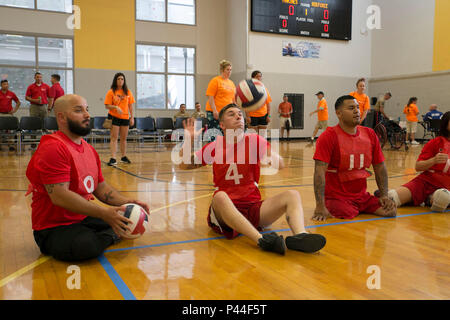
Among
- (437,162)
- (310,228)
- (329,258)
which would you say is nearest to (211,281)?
(329,258)

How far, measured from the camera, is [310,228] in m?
3.22

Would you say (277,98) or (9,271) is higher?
(277,98)

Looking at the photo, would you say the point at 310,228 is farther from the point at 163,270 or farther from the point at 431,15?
the point at 431,15

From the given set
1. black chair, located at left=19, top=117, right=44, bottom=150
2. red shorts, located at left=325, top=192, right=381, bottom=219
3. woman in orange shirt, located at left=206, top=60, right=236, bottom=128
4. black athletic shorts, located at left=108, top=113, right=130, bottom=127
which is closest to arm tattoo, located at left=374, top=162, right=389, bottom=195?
red shorts, located at left=325, top=192, right=381, bottom=219

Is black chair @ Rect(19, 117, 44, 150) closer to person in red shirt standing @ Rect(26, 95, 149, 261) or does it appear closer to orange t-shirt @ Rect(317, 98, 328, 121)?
person in red shirt standing @ Rect(26, 95, 149, 261)

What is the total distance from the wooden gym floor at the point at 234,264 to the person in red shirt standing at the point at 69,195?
108mm

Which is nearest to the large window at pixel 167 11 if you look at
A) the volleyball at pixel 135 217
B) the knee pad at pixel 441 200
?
the knee pad at pixel 441 200

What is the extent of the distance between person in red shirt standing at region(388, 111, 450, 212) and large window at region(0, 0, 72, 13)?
1318cm

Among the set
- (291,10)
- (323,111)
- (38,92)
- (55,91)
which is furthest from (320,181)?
(291,10)

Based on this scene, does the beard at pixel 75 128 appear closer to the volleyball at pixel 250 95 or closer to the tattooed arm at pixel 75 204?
the tattooed arm at pixel 75 204

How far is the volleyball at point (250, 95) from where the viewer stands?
4.63 metres

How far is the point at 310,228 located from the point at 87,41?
13.0m

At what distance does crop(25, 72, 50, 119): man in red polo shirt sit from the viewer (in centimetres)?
1071
